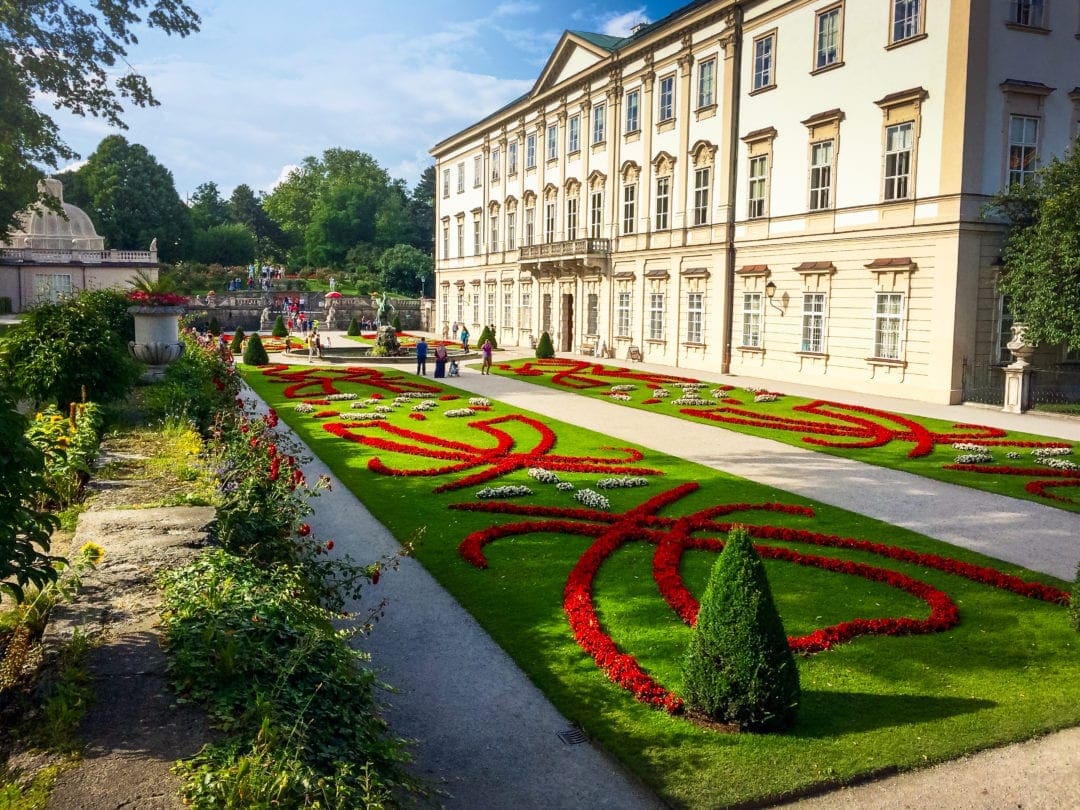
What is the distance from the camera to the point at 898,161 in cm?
2497

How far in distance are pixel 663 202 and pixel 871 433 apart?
19.4m

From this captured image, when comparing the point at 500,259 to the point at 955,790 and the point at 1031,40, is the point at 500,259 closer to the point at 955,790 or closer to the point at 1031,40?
the point at 1031,40

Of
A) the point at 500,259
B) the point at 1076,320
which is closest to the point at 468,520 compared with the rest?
the point at 1076,320

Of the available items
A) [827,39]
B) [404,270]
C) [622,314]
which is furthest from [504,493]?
[404,270]

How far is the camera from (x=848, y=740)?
582cm

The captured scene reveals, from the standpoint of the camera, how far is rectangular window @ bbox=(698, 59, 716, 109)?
32.3m

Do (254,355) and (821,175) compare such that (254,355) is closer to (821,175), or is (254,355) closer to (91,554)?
(821,175)

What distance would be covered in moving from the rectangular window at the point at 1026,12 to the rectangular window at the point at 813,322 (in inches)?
359

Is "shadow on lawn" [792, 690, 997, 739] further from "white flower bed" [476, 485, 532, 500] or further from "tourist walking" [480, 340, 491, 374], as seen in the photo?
"tourist walking" [480, 340, 491, 374]

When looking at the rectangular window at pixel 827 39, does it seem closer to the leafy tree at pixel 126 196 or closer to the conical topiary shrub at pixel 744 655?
the conical topiary shrub at pixel 744 655

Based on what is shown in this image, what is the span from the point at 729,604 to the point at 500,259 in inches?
1821

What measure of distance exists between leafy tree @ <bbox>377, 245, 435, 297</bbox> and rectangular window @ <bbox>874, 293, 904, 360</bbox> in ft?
185

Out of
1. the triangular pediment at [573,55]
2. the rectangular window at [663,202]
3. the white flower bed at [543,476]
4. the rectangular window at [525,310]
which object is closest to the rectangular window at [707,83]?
the rectangular window at [663,202]

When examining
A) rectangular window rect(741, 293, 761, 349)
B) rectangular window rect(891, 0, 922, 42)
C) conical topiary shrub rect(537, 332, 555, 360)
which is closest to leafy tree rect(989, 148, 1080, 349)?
rectangular window rect(891, 0, 922, 42)
